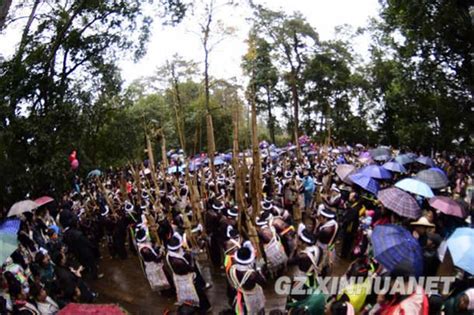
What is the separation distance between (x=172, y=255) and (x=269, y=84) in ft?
85.0

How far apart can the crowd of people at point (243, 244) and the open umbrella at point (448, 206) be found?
0.09 meters

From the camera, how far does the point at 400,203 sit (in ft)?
18.2

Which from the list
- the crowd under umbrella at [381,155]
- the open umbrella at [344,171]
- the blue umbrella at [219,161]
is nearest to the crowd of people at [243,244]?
the open umbrella at [344,171]

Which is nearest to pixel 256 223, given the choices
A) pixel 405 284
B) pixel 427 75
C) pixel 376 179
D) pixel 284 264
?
pixel 284 264

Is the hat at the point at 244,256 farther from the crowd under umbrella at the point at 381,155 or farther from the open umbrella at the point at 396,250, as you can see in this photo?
the crowd under umbrella at the point at 381,155

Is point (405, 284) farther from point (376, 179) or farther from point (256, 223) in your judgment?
point (376, 179)

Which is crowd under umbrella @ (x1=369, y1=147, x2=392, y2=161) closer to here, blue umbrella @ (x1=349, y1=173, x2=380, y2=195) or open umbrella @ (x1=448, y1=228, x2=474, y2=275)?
blue umbrella @ (x1=349, y1=173, x2=380, y2=195)

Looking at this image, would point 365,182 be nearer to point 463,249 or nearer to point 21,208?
point 463,249

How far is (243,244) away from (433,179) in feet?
15.1

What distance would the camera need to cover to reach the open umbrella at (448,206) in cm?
568

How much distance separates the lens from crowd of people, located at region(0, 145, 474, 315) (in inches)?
179

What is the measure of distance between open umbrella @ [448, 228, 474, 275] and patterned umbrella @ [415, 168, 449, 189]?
420 centimetres

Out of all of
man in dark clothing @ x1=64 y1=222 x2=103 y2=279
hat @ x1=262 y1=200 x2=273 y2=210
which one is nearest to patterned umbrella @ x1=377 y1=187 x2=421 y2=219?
hat @ x1=262 y1=200 x2=273 y2=210

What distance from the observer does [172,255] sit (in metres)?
6.12
